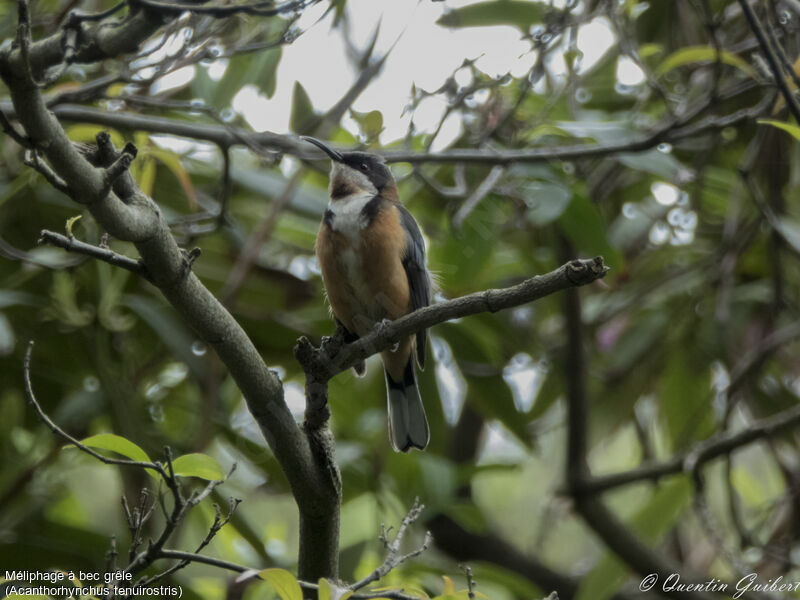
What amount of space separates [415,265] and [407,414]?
77 cm

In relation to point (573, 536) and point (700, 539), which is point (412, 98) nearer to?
point (700, 539)

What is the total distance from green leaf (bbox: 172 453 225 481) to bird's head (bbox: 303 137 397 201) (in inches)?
99.6

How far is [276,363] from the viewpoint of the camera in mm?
5426

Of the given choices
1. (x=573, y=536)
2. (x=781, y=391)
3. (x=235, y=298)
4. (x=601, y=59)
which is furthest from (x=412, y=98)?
(x=573, y=536)

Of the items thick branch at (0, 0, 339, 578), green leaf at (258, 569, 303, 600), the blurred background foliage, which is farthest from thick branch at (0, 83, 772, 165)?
green leaf at (258, 569, 303, 600)

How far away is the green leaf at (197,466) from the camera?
2303mm

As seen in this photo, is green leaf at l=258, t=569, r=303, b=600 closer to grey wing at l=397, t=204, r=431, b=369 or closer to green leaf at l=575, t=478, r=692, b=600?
grey wing at l=397, t=204, r=431, b=369

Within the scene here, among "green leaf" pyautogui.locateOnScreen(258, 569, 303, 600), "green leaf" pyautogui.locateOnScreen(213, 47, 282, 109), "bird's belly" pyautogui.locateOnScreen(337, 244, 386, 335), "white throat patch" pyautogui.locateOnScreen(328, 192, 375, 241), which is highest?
"green leaf" pyautogui.locateOnScreen(213, 47, 282, 109)

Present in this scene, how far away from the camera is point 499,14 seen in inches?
205

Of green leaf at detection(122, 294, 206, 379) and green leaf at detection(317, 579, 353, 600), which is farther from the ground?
green leaf at detection(317, 579, 353, 600)

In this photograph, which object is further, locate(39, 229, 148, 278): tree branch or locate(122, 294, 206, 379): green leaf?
locate(122, 294, 206, 379): green leaf

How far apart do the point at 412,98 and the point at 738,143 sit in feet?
8.90

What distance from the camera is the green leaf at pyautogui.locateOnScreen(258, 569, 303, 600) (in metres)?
2.02

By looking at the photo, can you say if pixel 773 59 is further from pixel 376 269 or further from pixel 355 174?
pixel 355 174
